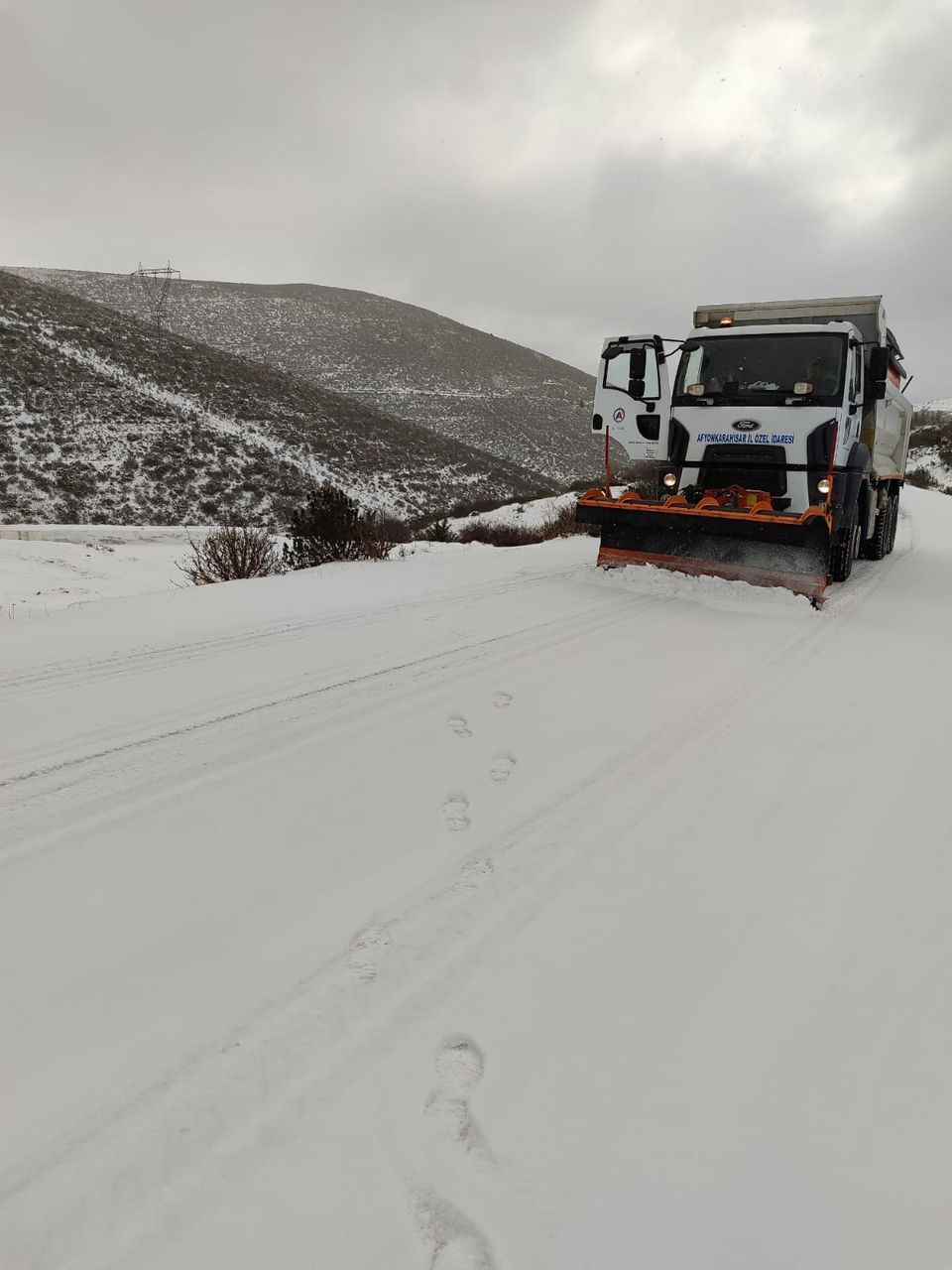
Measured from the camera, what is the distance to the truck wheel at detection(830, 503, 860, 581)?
8.83 meters

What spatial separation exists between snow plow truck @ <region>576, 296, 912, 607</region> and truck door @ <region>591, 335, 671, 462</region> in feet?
0.04

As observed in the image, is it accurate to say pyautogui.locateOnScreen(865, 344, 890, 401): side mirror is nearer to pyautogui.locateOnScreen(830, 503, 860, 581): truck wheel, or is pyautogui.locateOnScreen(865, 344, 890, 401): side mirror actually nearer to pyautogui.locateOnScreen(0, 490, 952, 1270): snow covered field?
pyautogui.locateOnScreen(830, 503, 860, 581): truck wheel

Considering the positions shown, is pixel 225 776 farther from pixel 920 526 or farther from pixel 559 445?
pixel 559 445

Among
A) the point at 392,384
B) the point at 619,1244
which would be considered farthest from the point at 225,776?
the point at 392,384

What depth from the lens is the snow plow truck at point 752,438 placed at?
781cm

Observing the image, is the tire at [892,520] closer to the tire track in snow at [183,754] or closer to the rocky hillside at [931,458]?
the tire track in snow at [183,754]

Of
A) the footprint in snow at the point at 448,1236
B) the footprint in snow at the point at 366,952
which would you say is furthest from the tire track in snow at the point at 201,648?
the footprint in snow at the point at 448,1236

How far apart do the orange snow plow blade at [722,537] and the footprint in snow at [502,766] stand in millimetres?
5029

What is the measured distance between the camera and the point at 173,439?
2970cm

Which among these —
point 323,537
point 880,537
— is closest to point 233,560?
point 323,537

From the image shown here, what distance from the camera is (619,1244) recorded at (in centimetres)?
143

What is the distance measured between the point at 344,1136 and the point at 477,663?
370 cm

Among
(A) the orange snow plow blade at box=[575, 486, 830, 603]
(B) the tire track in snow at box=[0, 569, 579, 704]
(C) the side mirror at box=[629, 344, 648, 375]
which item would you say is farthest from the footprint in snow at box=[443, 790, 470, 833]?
(C) the side mirror at box=[629, 344, 648, 375]

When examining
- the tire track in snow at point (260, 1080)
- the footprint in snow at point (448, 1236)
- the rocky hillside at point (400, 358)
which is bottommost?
the footprint in snow at point (448, 1236)
